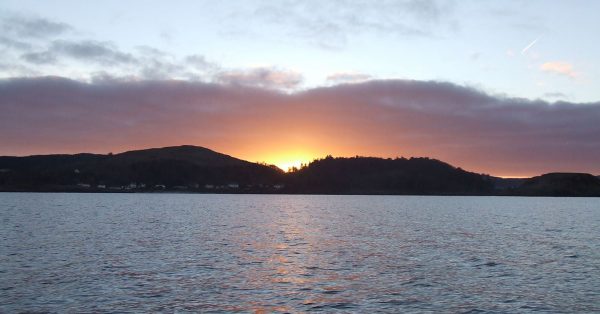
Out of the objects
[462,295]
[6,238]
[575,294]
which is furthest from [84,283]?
[6,238]

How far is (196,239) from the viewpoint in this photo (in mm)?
90000

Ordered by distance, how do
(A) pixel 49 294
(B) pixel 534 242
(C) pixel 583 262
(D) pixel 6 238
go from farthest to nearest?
(B) pixel 534 242, (D) pixel 6 238, (C) pixel 583 262, (A) pixel 49 294

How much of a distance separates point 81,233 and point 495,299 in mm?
77837

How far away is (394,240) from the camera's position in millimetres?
90750

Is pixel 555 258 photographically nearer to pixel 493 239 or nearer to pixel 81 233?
pixel 493 239

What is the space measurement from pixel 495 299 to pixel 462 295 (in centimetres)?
255

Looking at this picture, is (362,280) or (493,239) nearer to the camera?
(362,280)

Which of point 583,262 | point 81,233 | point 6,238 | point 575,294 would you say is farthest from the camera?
point 81,233

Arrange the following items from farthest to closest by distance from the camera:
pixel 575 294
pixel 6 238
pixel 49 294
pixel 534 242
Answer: pixel 534 242, pixel 6 238, pixel 575 294, pixel 49 294

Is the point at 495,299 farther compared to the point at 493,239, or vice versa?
the point at 493,239

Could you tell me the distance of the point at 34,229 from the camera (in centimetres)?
10475

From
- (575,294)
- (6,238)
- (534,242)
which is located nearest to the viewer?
(575,294)

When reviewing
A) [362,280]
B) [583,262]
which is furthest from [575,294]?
[583,262]

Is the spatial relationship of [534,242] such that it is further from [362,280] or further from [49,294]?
[49,294]
